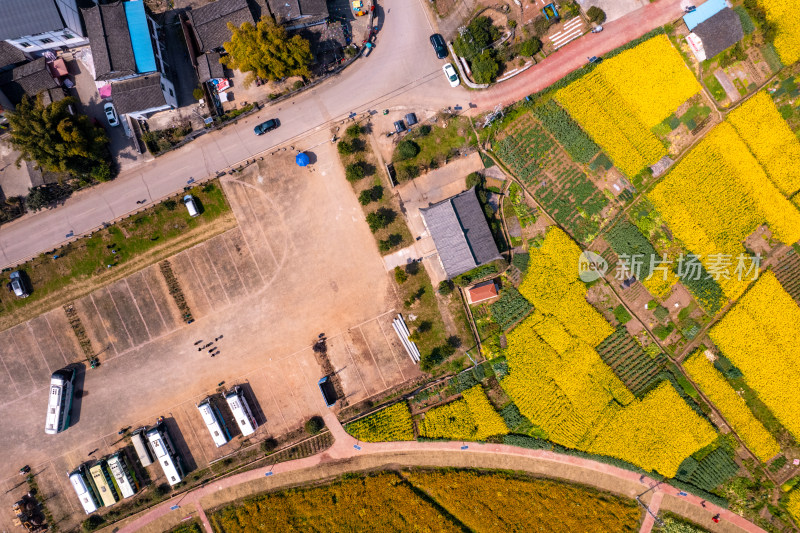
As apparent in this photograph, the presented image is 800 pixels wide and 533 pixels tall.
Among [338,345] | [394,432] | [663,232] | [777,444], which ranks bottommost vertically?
[777,444]

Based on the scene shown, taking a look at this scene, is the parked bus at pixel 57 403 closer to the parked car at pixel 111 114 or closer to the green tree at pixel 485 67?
the parked car at pixel 111 114

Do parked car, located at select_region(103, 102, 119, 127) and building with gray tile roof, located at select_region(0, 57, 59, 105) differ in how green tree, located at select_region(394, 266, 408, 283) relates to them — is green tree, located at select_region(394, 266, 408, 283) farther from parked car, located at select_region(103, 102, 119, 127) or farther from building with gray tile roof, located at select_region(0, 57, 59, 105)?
building with gray tile roof, located at select_region(0, 57, 59, 105)

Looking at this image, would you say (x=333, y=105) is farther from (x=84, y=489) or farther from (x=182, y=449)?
(x=84, y=489)

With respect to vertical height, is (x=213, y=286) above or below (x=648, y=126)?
above

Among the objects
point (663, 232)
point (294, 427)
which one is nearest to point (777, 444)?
point (663, 232)

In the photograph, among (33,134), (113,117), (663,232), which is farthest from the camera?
(663,232)

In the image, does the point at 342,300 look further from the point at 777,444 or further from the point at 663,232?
the point at 777,444

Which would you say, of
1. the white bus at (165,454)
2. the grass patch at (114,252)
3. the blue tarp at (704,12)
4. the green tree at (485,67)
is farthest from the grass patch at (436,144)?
the white bus at (165,454)

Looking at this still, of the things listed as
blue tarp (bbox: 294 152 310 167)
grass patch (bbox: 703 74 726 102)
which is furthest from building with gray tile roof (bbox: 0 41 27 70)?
grass patch (bbox: 703 74 726 102)
